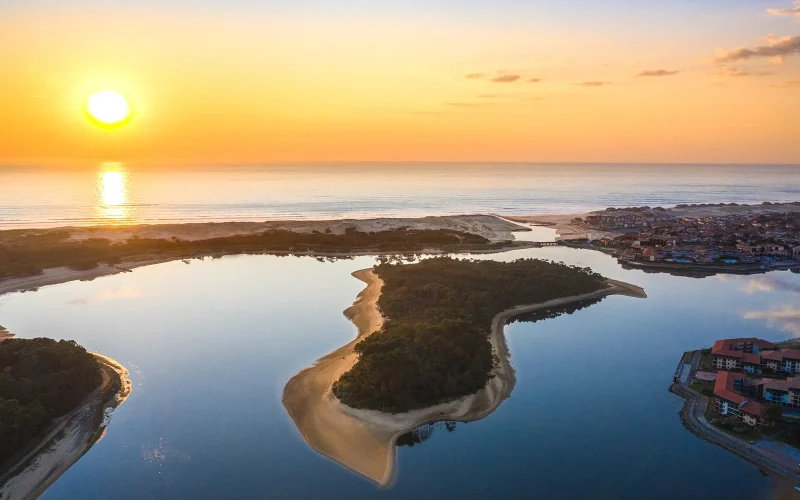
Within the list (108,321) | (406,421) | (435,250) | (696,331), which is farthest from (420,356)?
(435,250)

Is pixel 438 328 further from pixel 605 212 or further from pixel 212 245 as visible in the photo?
pixel 605 212

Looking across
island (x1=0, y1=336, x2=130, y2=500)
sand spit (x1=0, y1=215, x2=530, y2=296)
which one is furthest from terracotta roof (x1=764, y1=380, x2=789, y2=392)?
sand spit (x1=0, y1=215, x2=530, y2=296)

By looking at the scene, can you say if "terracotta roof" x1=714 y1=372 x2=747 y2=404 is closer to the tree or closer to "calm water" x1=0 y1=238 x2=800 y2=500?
the tree

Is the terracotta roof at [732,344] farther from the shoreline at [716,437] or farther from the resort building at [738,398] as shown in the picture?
the resort building at [738,398]

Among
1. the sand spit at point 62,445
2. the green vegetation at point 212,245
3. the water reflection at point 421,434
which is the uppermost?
the green vegetation at point 212,245

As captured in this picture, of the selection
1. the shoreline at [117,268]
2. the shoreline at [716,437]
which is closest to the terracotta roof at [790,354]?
the shoreline at [716,437]

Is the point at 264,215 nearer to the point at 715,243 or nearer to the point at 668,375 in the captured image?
the point at 715,243
